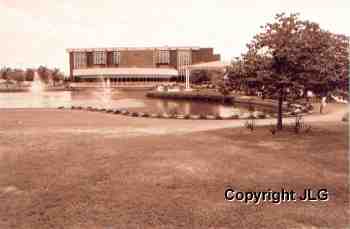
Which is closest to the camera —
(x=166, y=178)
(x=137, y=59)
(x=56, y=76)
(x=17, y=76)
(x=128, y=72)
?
(x=166, y=178)

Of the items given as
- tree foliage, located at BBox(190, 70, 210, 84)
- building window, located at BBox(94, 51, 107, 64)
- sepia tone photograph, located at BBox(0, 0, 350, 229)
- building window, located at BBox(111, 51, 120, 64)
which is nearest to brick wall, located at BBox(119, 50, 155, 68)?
building window, located at BBox(111, 51, 120, 64)

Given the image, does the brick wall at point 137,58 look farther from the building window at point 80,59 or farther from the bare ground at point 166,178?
the bare ground at point 166,178

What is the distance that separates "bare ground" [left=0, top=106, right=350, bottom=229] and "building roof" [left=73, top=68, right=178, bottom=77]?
221 feet

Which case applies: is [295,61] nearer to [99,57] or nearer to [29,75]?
[99,57]

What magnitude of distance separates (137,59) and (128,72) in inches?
379

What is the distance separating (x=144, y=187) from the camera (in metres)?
6.57

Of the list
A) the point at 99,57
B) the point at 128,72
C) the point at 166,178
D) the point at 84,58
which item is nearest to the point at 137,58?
the point at 99,57

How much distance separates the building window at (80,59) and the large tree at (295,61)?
80940 mm

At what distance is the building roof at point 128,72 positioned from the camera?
79062 mm

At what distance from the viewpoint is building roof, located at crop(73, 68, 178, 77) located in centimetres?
7906

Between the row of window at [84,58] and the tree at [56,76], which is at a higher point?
the row of window at [84,58]

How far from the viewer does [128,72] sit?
79062mm

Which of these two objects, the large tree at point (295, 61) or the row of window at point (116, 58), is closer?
the large tree at point (295, 61)

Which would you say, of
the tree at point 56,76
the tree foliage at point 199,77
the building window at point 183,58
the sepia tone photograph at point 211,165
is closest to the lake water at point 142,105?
the sepia tone photograph at point 211,165
